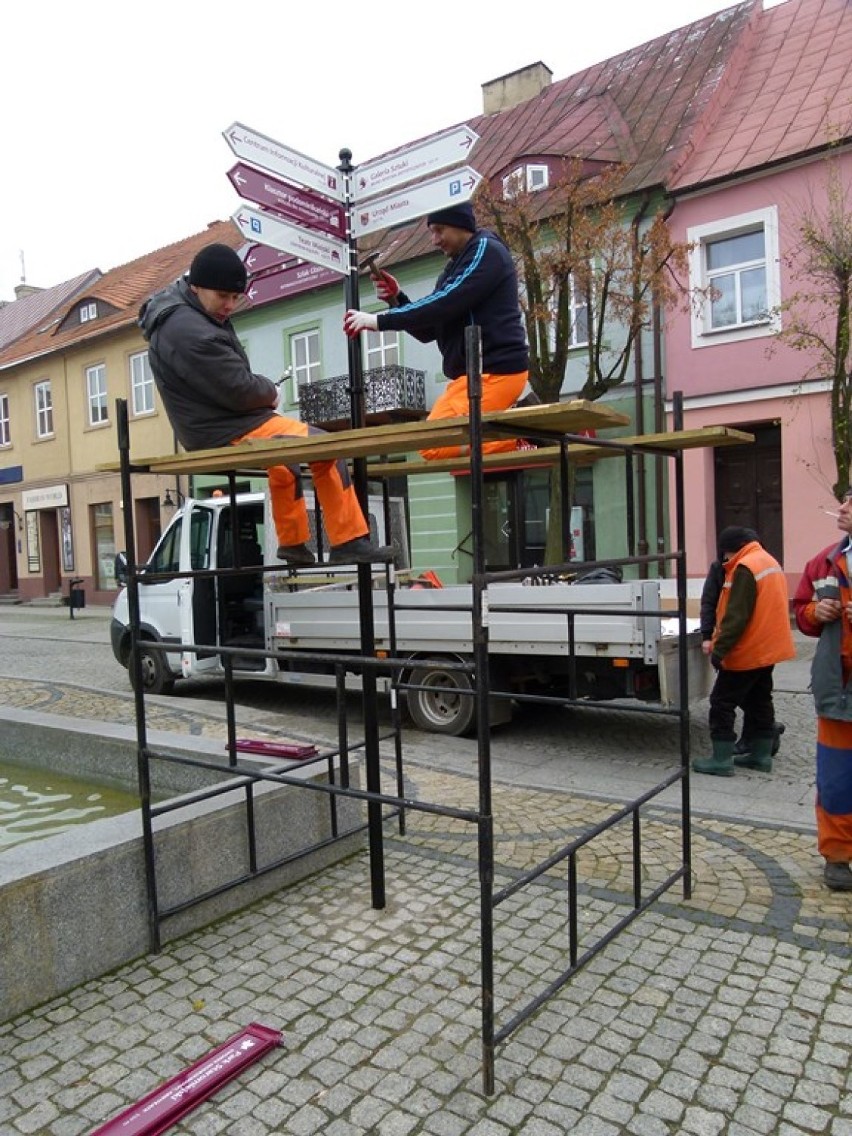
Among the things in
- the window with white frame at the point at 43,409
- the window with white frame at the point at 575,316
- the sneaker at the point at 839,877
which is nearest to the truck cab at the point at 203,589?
the window with white frame at the point at 575,316

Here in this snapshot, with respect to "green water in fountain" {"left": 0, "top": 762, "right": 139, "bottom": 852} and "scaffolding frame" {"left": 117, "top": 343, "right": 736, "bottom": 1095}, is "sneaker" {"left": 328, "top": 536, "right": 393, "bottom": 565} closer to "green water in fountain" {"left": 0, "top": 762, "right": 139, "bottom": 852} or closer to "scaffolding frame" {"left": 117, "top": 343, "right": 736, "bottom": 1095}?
"scaffolding frame" {"left": 117, "top": 343, "right": 736, "bottom": 1095}

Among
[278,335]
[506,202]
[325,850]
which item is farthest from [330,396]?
[325,850]

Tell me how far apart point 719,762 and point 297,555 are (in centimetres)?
357

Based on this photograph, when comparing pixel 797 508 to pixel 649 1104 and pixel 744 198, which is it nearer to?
pixel 744 198

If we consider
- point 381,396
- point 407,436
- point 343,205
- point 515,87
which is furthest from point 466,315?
point 515,87

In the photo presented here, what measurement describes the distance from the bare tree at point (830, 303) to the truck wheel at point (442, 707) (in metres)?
6.98

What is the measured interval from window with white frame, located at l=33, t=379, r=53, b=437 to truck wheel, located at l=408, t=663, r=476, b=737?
22.8m

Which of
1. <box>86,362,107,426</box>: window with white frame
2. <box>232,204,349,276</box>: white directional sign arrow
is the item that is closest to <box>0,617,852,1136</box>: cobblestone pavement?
<box>232,204,349,276</box>: white directional sign arrow

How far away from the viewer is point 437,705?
7.66 m

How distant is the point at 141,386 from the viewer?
2389 centimetres

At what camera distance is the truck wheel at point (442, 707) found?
24.3ft

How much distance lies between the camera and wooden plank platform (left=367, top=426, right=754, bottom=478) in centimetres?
325

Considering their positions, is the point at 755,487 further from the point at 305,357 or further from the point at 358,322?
the point at 358,322

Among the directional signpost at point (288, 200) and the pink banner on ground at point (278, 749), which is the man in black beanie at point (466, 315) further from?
the pink banner on ground at point (278, 749)
